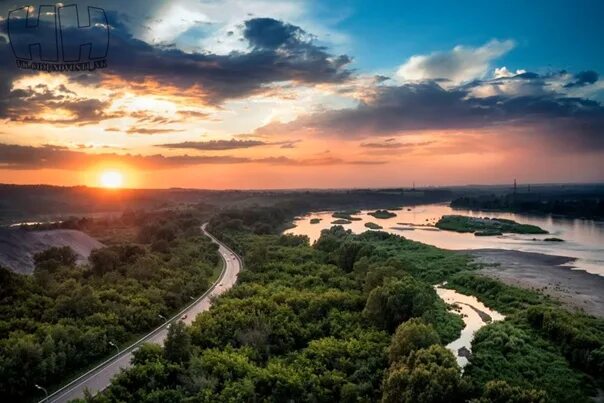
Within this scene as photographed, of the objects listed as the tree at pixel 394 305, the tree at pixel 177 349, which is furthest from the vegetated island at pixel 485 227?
the tree at pixel 177 349

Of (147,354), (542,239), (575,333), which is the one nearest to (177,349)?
(147,354)

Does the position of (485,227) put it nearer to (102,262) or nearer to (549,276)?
(549,276)

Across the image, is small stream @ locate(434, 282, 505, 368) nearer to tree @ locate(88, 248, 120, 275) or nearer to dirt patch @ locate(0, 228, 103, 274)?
tree @ locate(88, 248, 120, 275)

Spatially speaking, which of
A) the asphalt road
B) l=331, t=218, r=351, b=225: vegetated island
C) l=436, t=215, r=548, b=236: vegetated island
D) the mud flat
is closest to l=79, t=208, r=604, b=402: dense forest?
the asphalt road

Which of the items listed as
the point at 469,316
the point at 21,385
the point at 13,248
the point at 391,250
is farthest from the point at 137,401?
the point at 391,250

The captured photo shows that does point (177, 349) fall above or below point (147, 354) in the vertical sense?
above

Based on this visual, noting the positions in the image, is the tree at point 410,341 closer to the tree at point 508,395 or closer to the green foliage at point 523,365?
the green foliage at point 523,365
